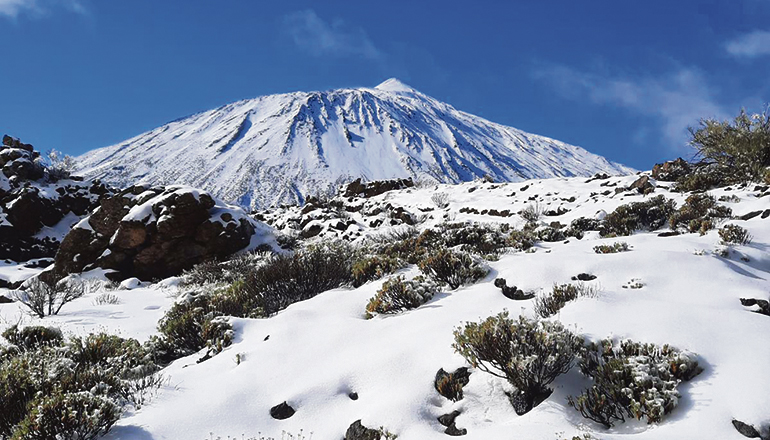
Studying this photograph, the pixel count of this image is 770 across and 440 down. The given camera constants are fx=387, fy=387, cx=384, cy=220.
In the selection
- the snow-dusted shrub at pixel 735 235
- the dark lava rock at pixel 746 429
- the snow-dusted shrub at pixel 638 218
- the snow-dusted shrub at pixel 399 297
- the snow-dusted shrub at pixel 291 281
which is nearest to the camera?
the dark lava rock at pixel 746 429

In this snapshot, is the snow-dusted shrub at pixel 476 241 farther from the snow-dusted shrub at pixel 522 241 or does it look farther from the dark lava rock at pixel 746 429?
the dark lava rock at pixel 746 429

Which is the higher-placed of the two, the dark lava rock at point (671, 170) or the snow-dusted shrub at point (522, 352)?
the dark lava rock at point (671, 170)

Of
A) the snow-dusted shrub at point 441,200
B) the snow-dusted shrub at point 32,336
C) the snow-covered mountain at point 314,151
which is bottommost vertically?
the snow-dusted shrub at point 32,336

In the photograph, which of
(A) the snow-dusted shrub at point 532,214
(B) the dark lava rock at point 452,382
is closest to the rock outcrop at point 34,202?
(A) the snow-dusted shrub at point 532,214

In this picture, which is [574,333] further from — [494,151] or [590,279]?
[494,151]

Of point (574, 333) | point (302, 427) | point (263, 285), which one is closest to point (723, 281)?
point (574, 333)

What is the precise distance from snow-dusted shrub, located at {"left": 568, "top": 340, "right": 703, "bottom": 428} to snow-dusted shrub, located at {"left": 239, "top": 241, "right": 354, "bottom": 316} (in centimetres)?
527

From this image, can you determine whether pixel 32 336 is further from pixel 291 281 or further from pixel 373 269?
pixel 373 269

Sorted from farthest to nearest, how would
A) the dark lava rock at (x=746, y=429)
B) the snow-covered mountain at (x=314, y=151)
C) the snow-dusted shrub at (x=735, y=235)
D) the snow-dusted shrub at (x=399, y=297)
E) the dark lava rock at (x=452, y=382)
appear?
the snow-covered mountain at (x=314, y=151) < the snow-dusted shrub at (x=735, y=235) < the snow-dusted shrub at (x=399, y=297) < the dark lava rock at (x=452, y=382) < the dark lava rock at (x=746, y=429)

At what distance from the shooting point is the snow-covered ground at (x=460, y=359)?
9.95 ft

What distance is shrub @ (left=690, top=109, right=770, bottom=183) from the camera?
11.7 meters

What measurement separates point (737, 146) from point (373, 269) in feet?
42.4

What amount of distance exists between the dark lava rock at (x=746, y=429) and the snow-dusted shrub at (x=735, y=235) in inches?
231

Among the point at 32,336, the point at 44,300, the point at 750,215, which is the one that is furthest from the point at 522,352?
the point at 44,300
